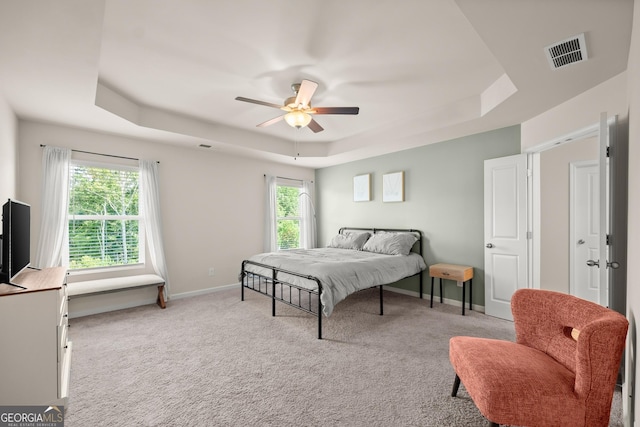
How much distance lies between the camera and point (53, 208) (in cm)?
359

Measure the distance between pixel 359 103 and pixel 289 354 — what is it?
3.02 m

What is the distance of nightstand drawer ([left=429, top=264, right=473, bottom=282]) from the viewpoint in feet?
12.6

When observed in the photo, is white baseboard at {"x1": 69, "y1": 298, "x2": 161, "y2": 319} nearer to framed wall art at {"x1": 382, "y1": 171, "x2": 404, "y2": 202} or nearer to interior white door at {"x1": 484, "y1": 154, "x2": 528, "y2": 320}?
framed wall art at {"x1": 382, "y1": 171, "x2": 404, "y2": 202}

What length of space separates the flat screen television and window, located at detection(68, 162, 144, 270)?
1.51m

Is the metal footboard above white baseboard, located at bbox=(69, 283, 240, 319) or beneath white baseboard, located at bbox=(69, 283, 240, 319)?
above

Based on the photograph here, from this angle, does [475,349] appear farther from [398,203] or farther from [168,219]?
[168,219]

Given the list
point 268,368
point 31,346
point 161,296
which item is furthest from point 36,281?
point 161,296

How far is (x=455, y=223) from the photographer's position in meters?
4.32

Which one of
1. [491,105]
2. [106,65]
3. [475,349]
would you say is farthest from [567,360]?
[106,65]

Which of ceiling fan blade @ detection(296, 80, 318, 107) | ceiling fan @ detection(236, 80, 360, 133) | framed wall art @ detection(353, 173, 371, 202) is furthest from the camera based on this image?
framed wall art @ detection(353, 173, 371, 202)

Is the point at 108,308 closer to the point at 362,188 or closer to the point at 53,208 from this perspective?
the point at 53,208

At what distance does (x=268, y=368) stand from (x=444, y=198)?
3.48 metres

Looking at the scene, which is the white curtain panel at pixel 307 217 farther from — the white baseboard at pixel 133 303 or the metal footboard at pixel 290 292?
the white baseboard at pixel 133 303

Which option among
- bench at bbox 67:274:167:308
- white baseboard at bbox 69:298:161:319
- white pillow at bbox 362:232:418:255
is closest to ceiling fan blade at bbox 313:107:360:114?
white pillow at bbox 362:232:418:255
